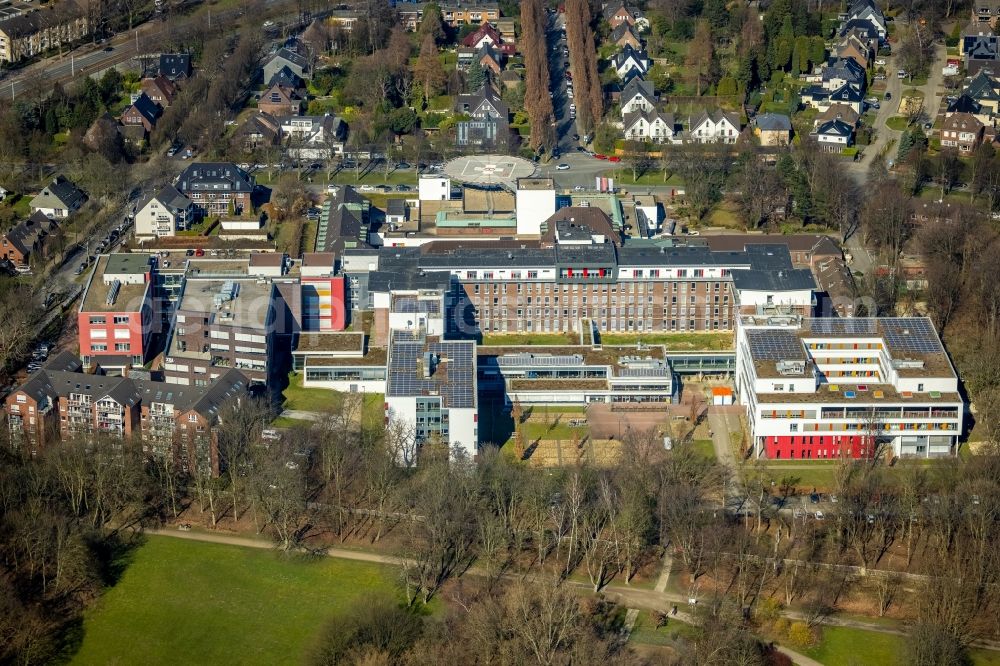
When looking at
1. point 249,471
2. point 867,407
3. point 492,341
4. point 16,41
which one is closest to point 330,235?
point 492,341

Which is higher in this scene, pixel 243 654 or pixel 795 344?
pixel 795 344

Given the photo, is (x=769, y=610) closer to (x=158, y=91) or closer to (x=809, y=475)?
(x=809, y=475)

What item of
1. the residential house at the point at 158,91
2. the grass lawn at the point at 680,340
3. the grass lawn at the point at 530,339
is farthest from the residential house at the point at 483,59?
the grass lawn at the point at 680,340

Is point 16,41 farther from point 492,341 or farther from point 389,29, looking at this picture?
point 492,341

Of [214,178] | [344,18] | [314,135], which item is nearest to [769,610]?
[214,178]

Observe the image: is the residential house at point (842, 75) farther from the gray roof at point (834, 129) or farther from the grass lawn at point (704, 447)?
the grass lawn at point (704, 447)

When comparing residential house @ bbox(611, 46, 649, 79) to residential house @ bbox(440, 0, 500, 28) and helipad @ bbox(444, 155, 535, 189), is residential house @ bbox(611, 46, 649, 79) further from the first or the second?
helipad @ bbox(444, 155, 535, 189)
